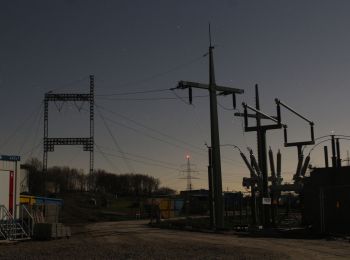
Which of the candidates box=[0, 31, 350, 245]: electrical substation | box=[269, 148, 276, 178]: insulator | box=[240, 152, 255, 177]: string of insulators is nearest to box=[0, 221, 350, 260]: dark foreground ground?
box=[0, 31, 350, 245]: electrical substation

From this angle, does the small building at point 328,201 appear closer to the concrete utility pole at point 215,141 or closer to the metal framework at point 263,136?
the metal framework at point 263,136

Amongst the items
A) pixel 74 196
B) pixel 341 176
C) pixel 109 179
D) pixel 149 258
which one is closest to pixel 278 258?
pixel 149 258

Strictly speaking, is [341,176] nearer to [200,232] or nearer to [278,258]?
[200,232]

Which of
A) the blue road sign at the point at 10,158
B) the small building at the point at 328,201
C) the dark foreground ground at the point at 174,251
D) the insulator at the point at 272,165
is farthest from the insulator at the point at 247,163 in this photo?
the blue road sign at the point at 10,158

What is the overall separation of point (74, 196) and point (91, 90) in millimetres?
21778

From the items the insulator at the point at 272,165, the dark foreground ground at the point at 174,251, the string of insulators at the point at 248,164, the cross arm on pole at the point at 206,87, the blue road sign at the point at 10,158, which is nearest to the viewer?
the dark foreground ground at the point at 174,251

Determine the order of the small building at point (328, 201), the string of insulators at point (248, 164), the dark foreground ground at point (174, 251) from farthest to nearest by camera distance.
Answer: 1. the string of insulators at point (248, 164)
2. the small building at point (328, 201)
3. the dark foreground ground at point (174, 251)

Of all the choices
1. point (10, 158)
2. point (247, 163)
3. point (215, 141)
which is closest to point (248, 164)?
point (247, 163)

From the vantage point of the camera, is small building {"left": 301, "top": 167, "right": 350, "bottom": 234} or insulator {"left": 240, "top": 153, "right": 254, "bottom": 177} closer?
small building {"left": 301, "top": 167, "right": 350, "bottom": 234}

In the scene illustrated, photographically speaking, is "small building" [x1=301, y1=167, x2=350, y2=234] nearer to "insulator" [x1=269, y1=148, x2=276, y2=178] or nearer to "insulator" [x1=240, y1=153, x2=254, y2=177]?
"insulator" [x1=269, y1=148, x2=276, y2=178]

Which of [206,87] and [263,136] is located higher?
[206,87]

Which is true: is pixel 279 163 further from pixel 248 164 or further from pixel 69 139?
pixel 69 139

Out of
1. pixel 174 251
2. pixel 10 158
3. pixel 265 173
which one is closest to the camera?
pixel 174 251

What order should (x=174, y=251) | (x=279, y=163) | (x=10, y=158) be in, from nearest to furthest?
(x=174, y=251)
(x=10, y=158)
(x=279, y=163)
